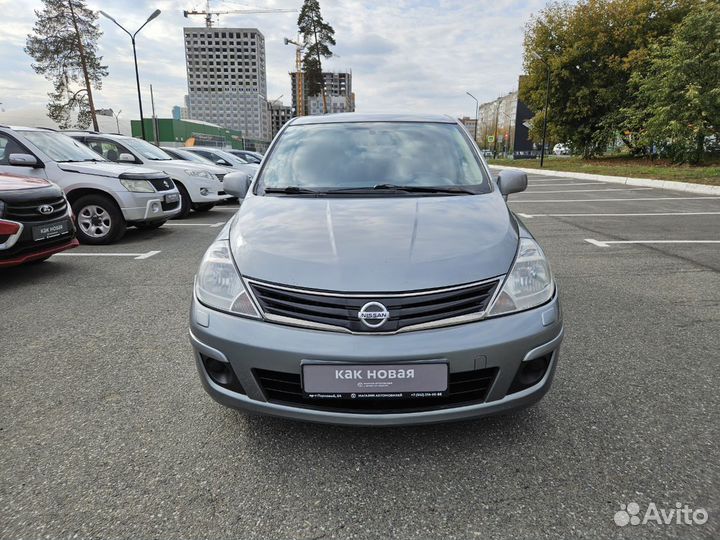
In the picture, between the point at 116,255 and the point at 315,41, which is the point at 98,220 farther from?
the point at 315,41

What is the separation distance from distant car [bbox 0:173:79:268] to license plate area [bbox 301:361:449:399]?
416 centimetres

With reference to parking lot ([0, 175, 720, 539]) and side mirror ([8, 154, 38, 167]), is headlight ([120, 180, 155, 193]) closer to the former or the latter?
side mirror ([8, 154, 38, 167])

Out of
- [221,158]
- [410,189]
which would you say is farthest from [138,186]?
[221,158]

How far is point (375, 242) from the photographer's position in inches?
82.8

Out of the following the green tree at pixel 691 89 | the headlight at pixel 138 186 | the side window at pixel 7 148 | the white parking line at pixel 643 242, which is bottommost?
the white parking line at pixel 643 242

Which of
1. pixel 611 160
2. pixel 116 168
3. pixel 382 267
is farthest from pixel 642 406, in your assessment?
pixel 611 160

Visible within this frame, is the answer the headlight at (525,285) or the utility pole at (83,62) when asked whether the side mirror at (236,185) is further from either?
the utility pole at (83,62)

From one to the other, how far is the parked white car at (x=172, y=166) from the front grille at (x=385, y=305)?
791 centimetres

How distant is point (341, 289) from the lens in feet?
6.09

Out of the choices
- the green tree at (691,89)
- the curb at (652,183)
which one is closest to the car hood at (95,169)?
the curb at (652,183)

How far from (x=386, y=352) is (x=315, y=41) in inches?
1918

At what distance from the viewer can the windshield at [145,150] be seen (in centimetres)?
963

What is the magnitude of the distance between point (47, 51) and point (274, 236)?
37.8 meters

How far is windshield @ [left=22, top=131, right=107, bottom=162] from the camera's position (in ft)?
22.4
